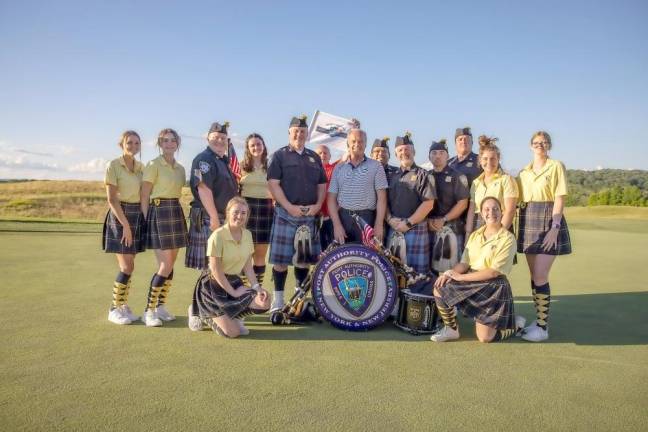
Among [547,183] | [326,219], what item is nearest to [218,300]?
[326,219]

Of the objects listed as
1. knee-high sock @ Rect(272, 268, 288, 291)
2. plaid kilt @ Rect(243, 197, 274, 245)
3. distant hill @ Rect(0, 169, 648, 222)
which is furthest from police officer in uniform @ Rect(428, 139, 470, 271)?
distant hill @ Rect(0, 169, 648, 222)

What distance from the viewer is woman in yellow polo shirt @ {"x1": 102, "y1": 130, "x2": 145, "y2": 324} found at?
A: 4.37 metres

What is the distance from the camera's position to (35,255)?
8203mm

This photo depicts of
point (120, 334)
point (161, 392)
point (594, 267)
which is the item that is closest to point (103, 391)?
point (161, 392)

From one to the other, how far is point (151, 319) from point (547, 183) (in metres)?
3.84

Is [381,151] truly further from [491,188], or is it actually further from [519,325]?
[519,325]

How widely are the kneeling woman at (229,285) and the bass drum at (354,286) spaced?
0.60 metres

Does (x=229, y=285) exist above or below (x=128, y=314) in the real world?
→ above

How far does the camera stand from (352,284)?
441cm

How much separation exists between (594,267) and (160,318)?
723 cm

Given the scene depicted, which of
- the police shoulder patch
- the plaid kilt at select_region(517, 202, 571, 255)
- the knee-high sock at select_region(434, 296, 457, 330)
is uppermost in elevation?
the police shoulder patch

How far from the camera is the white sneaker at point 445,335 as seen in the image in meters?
4.05

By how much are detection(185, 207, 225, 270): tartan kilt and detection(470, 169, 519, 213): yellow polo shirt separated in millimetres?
2582

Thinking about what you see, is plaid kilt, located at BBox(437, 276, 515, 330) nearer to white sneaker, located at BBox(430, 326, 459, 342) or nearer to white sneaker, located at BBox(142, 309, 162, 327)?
white sneaker, located at BBox(430, 326, 459, 342)
